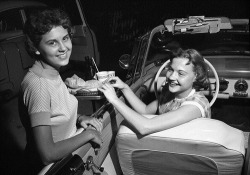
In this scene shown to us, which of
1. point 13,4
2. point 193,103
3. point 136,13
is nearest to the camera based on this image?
point 193,103

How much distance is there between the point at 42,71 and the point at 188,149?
3.22 feet

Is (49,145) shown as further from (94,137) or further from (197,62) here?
(197,62)

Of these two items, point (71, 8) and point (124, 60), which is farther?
point (71, 8)

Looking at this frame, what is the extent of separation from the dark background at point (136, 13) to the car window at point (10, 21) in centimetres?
490

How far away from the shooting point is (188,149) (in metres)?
1.53

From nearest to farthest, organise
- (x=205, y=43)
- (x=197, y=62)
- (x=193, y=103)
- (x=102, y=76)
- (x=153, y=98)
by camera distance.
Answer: (x=193, y=103) → (x=197, y=62) → (x=102, y=76) → (x=153, y=98) → (x=205, y=43)

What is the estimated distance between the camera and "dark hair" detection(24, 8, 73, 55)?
1471 mm

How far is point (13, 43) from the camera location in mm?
4230

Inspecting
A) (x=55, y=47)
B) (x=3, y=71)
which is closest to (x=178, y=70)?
(x=55, y=47)

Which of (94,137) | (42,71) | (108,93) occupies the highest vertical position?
(42,71)

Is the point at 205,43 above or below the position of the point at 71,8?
below

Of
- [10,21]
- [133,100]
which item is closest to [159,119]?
[133,100]

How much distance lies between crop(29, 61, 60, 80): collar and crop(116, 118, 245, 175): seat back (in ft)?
1.88

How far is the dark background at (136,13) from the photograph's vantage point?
1050cm
